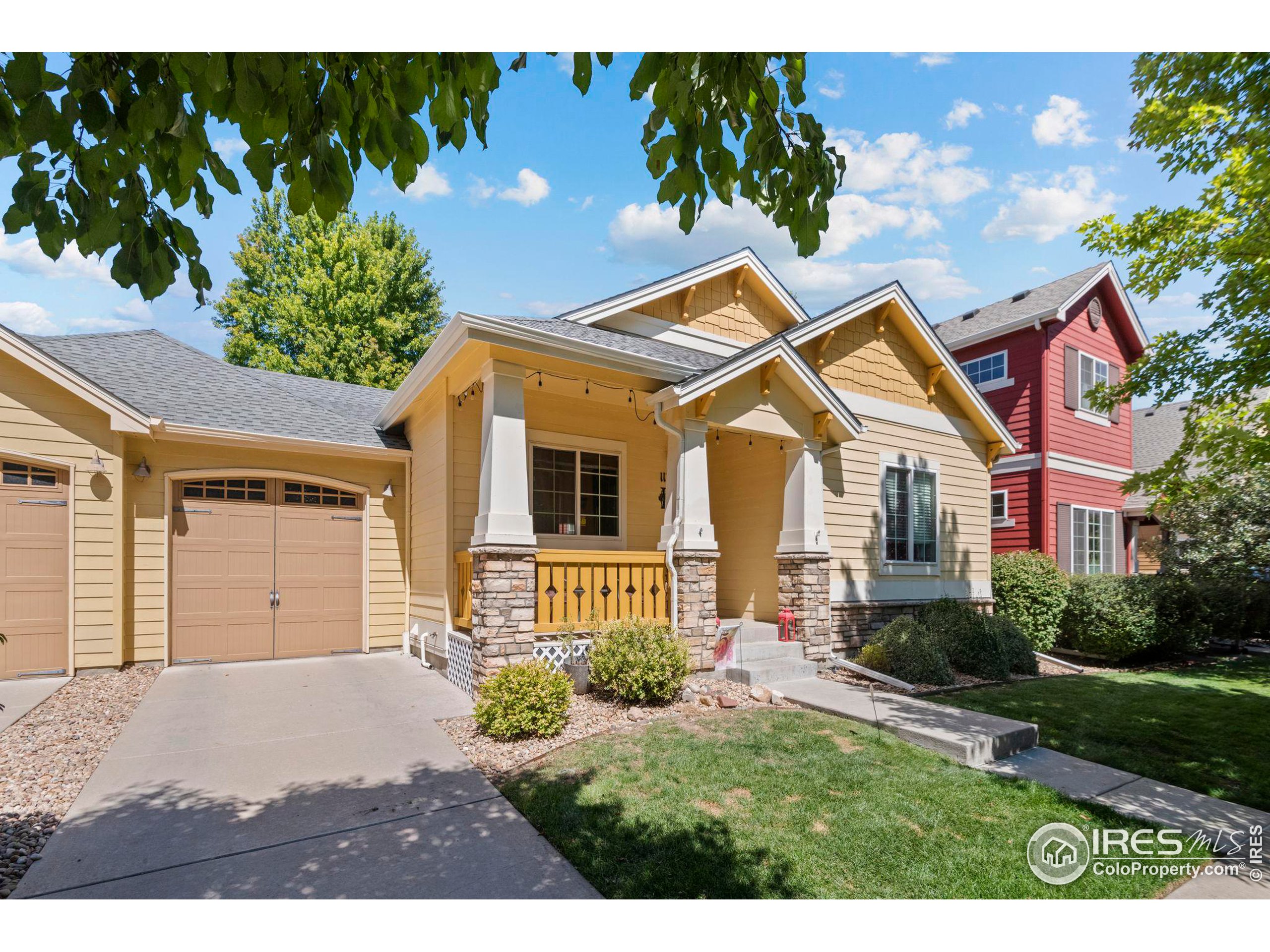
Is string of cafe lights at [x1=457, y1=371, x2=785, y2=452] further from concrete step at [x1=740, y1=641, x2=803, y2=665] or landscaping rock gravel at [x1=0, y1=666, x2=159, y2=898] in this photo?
landscaping rock gravel at [x1=0, y1=666, x2=159, y2=898]

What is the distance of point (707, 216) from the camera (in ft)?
10.3

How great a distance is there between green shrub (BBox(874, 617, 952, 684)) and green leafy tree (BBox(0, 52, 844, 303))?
285 inches

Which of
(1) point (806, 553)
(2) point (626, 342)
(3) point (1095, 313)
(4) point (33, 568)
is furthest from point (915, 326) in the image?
(4) point (33, 568)

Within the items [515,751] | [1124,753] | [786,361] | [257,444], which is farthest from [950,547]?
[257,444]

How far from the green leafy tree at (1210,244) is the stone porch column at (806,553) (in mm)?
3714

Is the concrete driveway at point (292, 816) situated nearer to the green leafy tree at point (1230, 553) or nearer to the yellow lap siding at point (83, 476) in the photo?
the yellow lap siding at point (83, 476)

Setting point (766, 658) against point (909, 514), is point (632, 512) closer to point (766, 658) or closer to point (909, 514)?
point (766, 658)

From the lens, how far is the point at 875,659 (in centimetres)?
900

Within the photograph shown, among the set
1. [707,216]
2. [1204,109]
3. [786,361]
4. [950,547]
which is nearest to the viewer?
[707,216]

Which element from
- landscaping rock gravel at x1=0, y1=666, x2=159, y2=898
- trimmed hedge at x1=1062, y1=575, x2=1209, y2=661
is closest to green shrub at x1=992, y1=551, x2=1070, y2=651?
trimmed hedge at x1=1062, y1=575, x2=1209, y2=661

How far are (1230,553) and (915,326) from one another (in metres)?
7.03

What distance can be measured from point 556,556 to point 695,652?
2053 mm

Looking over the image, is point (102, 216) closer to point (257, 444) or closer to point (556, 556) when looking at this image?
point (556, 556)

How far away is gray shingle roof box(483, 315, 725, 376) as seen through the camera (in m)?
7.97
